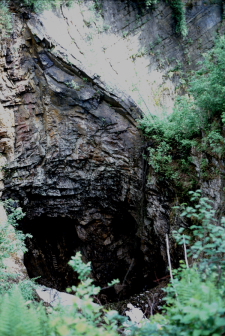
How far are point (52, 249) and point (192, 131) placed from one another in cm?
681

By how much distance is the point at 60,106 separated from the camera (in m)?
8.09

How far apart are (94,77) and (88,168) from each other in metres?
2.92

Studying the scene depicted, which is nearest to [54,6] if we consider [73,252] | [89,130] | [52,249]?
[89,130]

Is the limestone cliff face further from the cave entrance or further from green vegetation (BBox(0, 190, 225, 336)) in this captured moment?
green vegetation (BBox(0, 190, 225, 336))

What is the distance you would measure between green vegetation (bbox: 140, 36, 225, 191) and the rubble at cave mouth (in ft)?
10.0

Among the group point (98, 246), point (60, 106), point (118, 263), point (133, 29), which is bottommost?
point (118, 263)

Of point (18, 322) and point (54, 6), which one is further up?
point (54, 6)

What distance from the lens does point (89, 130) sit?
8133 mm

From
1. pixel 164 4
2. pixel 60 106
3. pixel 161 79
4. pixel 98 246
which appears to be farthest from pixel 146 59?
pixel 98 246

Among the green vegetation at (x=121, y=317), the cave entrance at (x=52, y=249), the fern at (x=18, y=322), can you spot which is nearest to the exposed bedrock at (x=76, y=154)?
the cave entrance at (x=52, y=249)

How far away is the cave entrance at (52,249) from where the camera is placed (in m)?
9.39

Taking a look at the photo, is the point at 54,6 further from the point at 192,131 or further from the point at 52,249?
the point at 52,249

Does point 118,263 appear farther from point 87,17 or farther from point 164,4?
point 164,4

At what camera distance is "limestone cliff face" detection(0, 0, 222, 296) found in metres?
7.94
